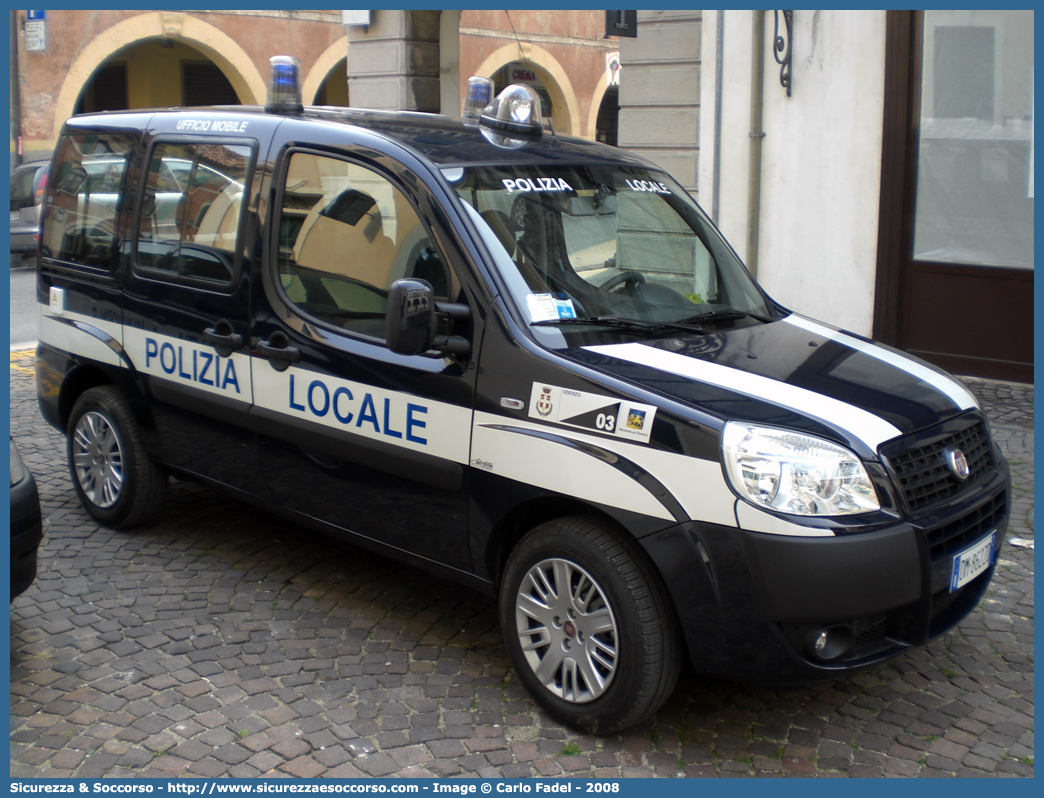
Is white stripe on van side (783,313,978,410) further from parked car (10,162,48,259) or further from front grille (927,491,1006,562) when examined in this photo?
parked car (10,162,48,259)

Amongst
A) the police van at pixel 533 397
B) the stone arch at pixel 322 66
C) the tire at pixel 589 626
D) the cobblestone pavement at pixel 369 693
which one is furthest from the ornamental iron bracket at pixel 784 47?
the stone arch at pixel 322 66

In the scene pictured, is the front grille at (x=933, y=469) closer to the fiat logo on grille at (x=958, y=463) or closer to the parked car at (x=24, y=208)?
the fiat logo on grille at (x=958, y=463)

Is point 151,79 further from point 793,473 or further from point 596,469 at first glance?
point 793,473

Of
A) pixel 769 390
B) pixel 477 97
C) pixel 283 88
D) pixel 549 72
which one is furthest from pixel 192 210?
pixel 549 72

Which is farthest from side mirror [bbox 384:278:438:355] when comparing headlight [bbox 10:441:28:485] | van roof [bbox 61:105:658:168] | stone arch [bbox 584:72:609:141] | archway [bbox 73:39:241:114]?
stone arch [bbox 584:72:609:141]

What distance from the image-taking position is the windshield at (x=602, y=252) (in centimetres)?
380

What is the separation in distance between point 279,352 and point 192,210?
0.99 meters

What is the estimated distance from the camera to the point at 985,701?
3.84m

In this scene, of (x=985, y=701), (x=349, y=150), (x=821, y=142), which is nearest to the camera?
(x=985, y=701)

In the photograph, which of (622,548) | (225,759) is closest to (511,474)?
(622,548)

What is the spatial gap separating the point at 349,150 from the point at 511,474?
4.91 feet

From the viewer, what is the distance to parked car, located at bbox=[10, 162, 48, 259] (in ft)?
55.0

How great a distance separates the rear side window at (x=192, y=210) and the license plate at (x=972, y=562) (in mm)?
3044

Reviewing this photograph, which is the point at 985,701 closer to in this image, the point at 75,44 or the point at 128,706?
the point at 128,706
